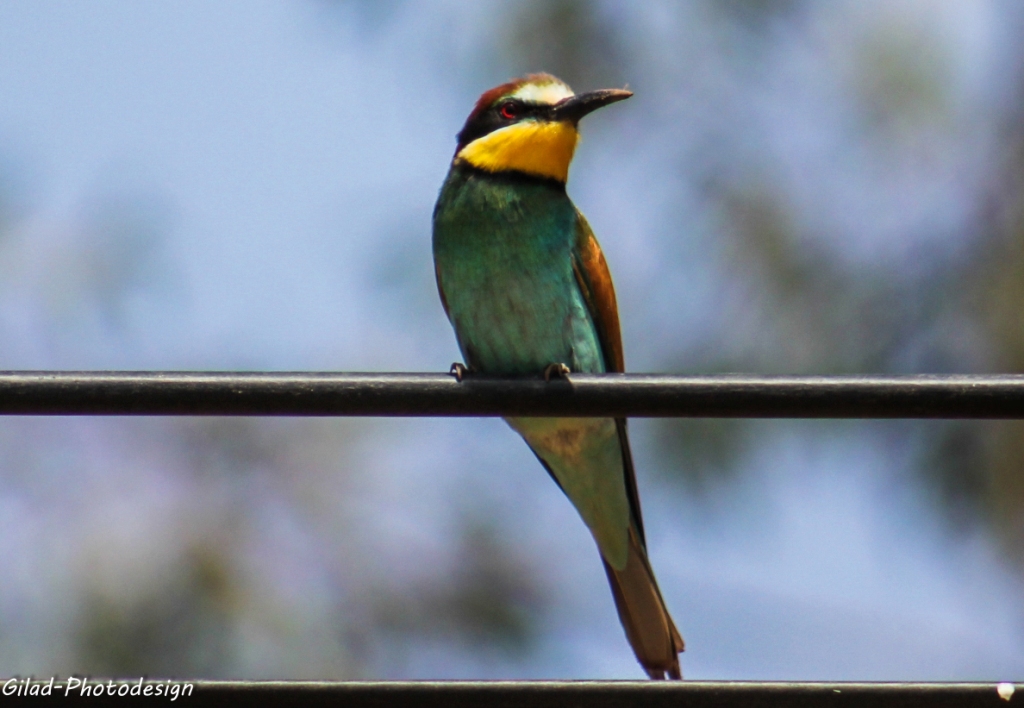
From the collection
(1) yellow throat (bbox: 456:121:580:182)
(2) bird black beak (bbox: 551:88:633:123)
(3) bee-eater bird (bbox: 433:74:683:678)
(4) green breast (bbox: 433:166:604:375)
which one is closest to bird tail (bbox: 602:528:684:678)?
(3) bee-eater bird (bbox: 433:74:683:678)

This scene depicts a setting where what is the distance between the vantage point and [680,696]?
162cm

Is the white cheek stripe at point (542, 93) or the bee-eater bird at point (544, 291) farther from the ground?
the white cheek stripe at point (542, 93)

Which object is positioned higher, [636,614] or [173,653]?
[636,614]

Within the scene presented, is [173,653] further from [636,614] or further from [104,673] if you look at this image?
[636,614]

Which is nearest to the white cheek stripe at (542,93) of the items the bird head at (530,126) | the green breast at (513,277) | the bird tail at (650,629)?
the bird head at (530,126)

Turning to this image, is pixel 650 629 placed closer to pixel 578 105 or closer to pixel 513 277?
pixel 513 277

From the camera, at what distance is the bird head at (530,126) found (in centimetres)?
331

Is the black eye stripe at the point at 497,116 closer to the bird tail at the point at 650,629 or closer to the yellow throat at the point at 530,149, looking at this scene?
the yellow throat at the point at 530,149

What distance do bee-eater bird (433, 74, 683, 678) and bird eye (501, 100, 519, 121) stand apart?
2cm

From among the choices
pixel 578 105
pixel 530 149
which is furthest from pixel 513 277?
pixel 578 105

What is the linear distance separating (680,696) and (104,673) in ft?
9.57

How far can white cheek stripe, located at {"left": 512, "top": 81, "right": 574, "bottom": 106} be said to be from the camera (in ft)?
11.3

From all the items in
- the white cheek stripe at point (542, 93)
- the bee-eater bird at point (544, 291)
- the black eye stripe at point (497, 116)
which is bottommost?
the bee-eater bird at point (544, 291)

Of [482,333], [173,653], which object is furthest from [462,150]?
[173,653]
